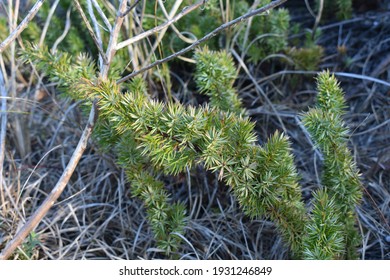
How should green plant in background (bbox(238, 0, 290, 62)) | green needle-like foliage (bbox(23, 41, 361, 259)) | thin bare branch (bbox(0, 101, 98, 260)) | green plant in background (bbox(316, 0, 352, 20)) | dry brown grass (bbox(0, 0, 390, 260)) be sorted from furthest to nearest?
1. green plant in background (bbox(316, 0, 352, 20))
2. green plant in background (bbox(238, 0, 290, 62))
3. dry brown grass (bbox(0, 0, 390, 260))
4. thin bare branch (bbox(0, 101, 98, 260))
5. green needle-like foliage (bbox(23, 41, 361, 259))

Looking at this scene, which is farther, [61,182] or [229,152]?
[61,182]

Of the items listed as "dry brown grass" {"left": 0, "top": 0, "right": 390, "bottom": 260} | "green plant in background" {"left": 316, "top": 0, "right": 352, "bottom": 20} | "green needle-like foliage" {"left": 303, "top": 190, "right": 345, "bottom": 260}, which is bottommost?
"dry brown grass" {"left": 0, "top": 0, "right": 390, "bottom": 260}

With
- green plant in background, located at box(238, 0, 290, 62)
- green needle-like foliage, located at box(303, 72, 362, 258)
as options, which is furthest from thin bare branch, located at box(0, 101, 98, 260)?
green plant in background, located at box(238, 0, 290, 62)

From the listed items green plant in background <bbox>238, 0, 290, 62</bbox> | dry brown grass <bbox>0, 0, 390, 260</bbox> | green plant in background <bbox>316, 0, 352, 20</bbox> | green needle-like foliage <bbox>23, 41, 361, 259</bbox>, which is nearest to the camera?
green needle-like foliage <bbox>23, 41, 361, 259</bbox>

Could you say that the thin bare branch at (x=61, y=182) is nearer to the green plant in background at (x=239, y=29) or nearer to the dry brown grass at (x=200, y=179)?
the dry brown grass at (x=200, y=179)

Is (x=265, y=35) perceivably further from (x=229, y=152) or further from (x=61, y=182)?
(x=61, y=182)

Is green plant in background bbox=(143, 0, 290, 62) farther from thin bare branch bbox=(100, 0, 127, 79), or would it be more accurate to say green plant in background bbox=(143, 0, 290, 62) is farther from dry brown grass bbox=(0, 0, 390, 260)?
thin bare branch bbox=(100, 0, 127, 79)

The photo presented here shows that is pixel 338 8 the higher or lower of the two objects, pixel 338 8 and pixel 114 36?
the lower

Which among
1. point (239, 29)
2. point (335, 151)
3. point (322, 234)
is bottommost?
point (322, 234)

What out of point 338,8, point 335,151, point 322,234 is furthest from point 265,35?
point 322,234

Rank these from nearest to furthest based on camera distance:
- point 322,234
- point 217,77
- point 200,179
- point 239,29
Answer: point 322,234, point 217,77, point 200,179, point 239,29

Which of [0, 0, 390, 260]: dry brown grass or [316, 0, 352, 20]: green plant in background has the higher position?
[316, 0, 352, 20]: green plant in background

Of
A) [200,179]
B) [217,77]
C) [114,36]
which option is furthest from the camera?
[200,179]
